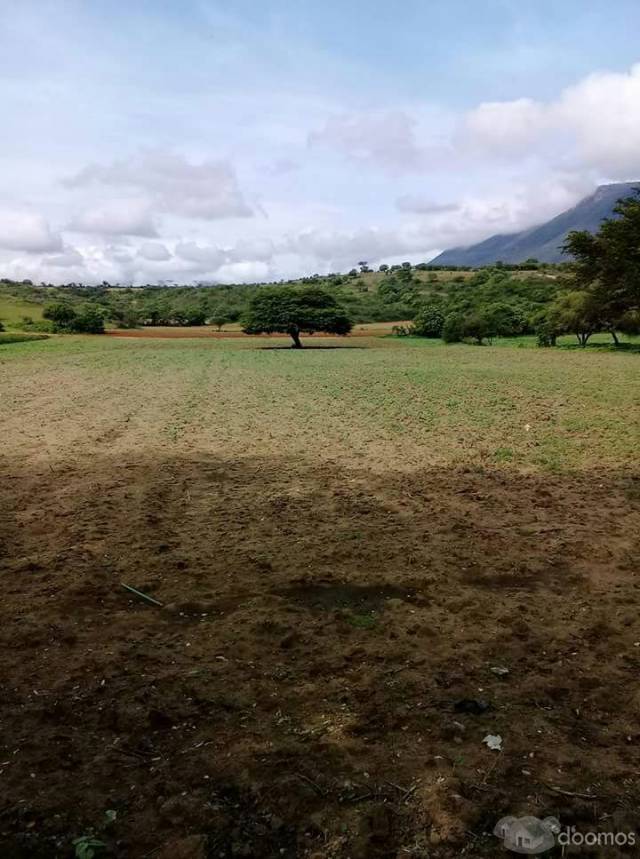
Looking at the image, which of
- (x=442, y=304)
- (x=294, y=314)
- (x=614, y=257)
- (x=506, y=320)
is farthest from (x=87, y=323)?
(x=614, y=257)

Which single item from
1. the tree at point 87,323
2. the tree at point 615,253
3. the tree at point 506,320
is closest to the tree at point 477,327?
the tree at point 506,320

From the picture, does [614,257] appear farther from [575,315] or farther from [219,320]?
[219,320]

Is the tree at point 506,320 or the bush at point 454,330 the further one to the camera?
the tree at point 506,320

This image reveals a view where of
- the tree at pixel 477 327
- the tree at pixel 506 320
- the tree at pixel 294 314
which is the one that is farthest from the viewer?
the tree at pixel 506 320

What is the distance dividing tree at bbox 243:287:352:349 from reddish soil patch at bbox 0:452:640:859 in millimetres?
51788

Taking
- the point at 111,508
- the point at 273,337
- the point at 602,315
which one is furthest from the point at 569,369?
the point at 273,337

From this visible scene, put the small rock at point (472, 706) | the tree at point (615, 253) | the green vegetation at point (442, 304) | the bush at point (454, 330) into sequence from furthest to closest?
the bush at point (454, 330) < the green vegetation at point (442, 304) < the tree at point (615, 253) < the small rock at point (472, 706)

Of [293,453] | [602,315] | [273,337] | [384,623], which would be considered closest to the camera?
[384,623]

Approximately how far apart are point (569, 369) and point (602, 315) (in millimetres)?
17700

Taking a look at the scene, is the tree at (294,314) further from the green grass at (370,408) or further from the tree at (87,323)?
the green grass at (370,408)

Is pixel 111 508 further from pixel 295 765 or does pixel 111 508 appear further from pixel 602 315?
pixel 602 315

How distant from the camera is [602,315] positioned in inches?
1780

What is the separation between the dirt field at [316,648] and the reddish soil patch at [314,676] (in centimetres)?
2

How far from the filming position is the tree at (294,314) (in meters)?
59.1
